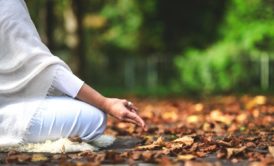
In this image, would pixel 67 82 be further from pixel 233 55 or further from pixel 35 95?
pixel 233 55

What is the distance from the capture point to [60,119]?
16.2 ft

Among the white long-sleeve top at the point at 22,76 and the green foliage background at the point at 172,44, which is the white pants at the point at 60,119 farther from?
the green foliage background at the point at 172,44

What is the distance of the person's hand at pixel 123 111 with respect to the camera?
15.9ft

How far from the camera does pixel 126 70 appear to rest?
30078 mm

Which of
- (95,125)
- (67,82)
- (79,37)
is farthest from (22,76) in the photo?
(79,37)

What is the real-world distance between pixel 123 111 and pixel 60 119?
0.44m

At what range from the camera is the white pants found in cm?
494

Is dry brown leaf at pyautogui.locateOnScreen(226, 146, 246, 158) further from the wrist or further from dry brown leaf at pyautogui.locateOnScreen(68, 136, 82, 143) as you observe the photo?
dry brown leaf at pyautogui.locateOnScreen(68, 136, 82, 143)

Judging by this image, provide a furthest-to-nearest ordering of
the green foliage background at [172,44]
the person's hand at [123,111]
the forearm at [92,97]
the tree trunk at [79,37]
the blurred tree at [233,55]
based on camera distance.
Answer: the green foliage background at [172,44] < the blurred tree at [233,55] < the tree trunk at [79,37] < the forearm at [92,97] < the person's hand at [123,111]

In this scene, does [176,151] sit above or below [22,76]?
below

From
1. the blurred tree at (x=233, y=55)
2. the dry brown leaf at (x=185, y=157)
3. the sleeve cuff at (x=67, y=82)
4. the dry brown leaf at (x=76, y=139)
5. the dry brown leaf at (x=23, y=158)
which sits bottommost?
the dry brown leaf at (x=23, y=158)

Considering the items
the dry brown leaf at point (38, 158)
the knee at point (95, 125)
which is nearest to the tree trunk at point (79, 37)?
the knee at point (95, 125)

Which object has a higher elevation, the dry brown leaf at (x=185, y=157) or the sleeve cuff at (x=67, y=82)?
the sleeve cuff at (x=67, y=82)

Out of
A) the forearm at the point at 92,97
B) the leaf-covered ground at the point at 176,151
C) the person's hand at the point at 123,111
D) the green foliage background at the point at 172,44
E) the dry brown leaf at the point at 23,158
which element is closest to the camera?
the leaf-covered ground at the point at 176,151
